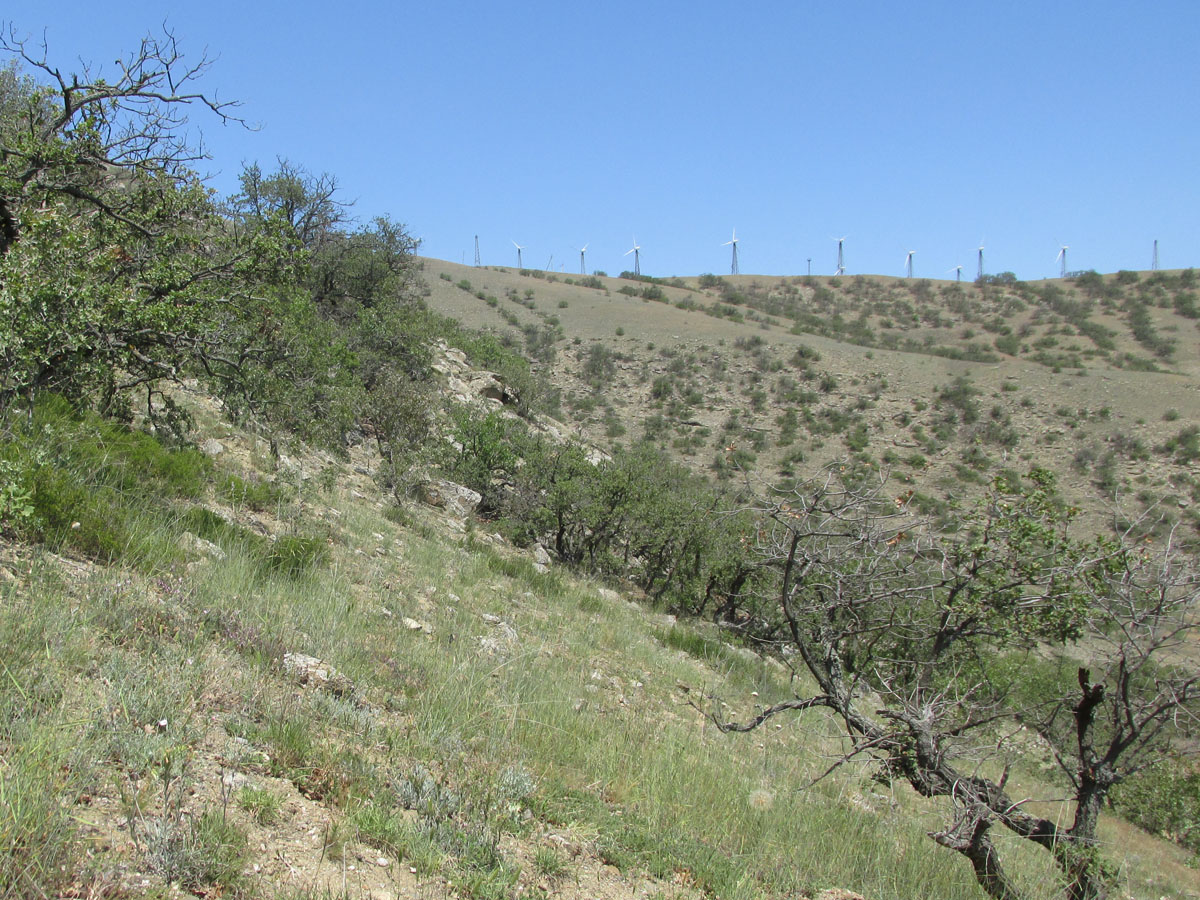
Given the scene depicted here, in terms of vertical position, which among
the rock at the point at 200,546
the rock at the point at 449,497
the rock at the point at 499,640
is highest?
the rock at the point at 200,546

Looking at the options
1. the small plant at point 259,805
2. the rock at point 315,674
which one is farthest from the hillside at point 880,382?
the small plant at point 259,805

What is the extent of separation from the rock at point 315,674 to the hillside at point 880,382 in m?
16.3

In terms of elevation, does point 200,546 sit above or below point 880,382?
below

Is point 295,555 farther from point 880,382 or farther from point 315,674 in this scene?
point 880,382

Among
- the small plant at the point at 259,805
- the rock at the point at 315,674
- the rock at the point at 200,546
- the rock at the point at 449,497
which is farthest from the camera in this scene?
the rock at the point at 449,497

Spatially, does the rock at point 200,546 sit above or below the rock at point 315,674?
above

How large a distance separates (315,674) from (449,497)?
380 inches

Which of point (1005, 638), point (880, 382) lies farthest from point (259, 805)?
point (880, 382)

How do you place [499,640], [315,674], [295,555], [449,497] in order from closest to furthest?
[315,674]
[295,555]
[499,640]
[449,497]

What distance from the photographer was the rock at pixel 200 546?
5.12 meters

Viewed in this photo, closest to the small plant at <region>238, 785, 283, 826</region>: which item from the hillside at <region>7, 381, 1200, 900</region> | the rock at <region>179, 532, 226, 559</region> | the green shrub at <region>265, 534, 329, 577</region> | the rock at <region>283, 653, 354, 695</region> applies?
the hillside at <region>7, 381, 1200, 900</region>

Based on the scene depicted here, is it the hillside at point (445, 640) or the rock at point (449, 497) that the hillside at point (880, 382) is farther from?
the hillside at point (445, 640)

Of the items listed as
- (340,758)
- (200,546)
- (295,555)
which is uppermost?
(200,546)

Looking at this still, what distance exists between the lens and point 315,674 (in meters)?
3.67
